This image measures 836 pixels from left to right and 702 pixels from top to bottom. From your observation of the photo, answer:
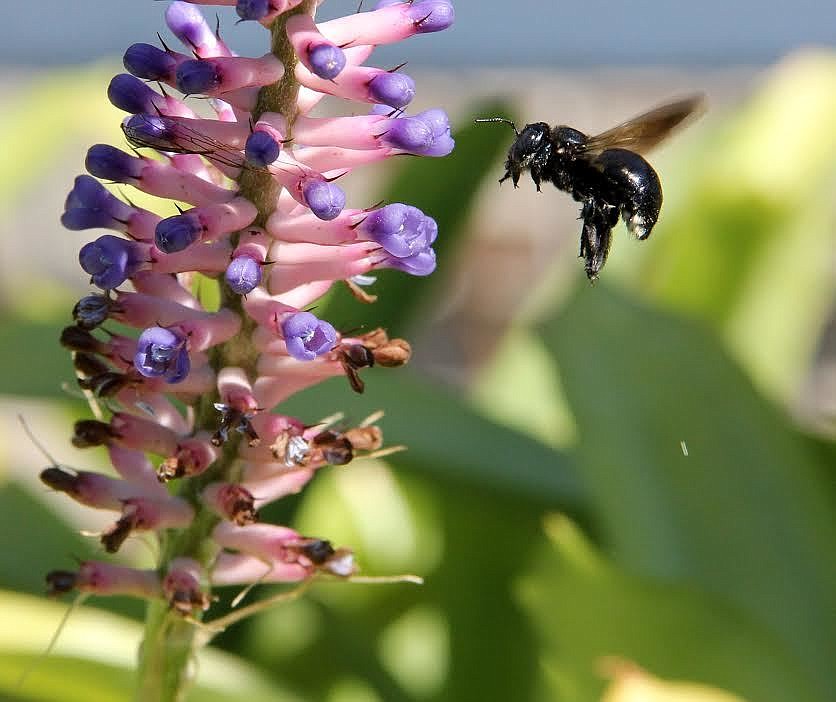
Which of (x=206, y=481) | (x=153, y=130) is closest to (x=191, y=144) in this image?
(x=153, y=130)

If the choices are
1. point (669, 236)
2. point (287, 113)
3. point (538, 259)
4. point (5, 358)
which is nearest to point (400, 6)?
point (287, 113)

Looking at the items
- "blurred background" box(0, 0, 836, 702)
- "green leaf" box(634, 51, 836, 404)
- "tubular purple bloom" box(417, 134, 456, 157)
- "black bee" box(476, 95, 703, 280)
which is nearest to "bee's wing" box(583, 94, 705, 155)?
"black bee" box(476, 95, 703, 280)

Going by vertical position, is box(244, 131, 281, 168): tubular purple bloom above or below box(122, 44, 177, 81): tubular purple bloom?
below

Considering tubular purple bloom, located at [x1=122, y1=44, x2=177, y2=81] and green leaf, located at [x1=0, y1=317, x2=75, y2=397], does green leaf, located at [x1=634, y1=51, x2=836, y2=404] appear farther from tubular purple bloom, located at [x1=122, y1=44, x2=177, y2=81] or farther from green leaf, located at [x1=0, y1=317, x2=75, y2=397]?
tubular purple bloom, located at [x1=122, y1=44, x2=177, y2=81]

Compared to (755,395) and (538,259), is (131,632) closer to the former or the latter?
(755,395)

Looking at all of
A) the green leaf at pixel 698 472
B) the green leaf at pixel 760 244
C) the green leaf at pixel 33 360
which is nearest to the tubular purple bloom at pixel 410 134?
the green leaf at pixel 698 472

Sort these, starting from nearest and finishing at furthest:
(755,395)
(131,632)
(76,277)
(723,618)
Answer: (723,618) → (131,632) → (755,395) → (76,277)

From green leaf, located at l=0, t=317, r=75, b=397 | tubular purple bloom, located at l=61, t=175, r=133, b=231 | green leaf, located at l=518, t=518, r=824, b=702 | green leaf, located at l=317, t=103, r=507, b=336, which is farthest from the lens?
green leaf, located at l=317, t=103, r=507, b=336
